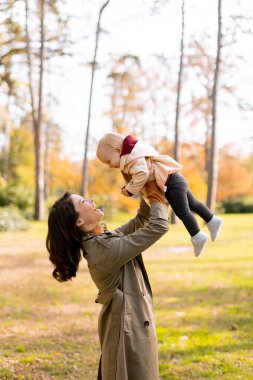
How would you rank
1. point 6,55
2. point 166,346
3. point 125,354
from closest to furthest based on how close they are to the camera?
point 125,354 → point 166,346 → point 6,55

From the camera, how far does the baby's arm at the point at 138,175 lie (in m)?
2.66

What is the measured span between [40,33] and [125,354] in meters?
20.9

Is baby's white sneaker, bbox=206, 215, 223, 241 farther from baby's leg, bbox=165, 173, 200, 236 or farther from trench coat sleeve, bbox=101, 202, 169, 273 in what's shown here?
trench coat sleeve, bbox=101, 202, 169, 273

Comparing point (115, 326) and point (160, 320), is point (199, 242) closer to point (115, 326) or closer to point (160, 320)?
point (115, 326)

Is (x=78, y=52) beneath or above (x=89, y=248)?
above

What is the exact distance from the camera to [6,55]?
2116 centimetres

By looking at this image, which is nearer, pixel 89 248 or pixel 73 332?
pixel 89 248

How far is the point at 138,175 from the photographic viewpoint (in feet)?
8.74

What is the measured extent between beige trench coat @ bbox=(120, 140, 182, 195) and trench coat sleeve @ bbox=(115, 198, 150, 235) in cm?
10

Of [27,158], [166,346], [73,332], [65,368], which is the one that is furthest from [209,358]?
[27,158]

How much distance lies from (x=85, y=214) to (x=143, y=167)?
17.4 inches

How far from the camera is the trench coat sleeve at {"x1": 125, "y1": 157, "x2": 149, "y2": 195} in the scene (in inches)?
105

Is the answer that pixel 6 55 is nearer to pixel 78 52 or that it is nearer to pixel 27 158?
pixel 78 52

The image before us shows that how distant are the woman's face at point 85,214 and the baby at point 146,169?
32cm
